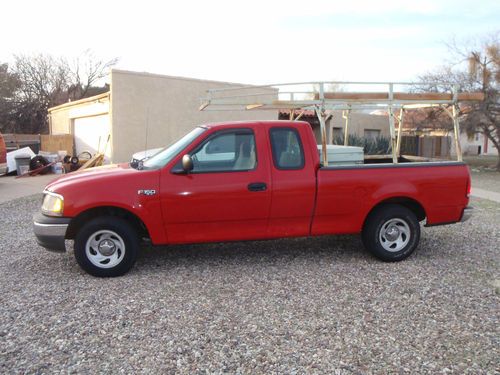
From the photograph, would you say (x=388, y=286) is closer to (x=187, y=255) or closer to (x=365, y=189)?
(x=365, y=189)

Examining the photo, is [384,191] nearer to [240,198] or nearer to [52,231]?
[240,198]

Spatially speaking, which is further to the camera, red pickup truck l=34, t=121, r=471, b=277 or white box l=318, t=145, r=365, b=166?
white box l=318, t=145, r=365, b=166

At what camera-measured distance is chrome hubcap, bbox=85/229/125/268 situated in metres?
5.16

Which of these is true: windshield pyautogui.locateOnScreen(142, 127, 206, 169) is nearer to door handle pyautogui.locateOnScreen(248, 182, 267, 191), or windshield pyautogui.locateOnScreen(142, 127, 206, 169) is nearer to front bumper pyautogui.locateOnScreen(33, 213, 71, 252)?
door handle pyautogui.locateOnScreen(248, 182, 267, 191)

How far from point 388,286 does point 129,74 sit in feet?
42.1

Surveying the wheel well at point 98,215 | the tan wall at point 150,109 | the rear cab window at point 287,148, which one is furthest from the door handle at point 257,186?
the tan wall at point 150,109

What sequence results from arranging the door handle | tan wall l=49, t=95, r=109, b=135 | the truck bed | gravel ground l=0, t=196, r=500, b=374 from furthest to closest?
tan wall l=49, t=95, r=109, b=135 < the truck bed < the door handle < gravel ground l=0, t=196, r=500, b=374

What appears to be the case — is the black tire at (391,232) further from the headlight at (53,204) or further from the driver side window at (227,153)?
the headlight at (53,204)

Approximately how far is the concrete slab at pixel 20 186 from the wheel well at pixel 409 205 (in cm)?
951

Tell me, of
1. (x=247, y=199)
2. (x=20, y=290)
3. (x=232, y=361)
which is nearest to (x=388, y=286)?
(x=247, y=199)

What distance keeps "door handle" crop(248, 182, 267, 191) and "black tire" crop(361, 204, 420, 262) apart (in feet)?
4.92

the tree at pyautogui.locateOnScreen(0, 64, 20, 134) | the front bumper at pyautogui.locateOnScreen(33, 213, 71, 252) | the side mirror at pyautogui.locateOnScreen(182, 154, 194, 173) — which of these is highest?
the tree at pyautogui.locateOnScreen(0, 64, 20, 134)

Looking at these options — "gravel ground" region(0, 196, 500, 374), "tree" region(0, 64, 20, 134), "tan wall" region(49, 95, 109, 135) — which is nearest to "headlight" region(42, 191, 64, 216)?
"gravel ground" region(0, 196, 500, 374)

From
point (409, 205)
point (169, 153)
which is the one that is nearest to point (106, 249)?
point (169, 153)
